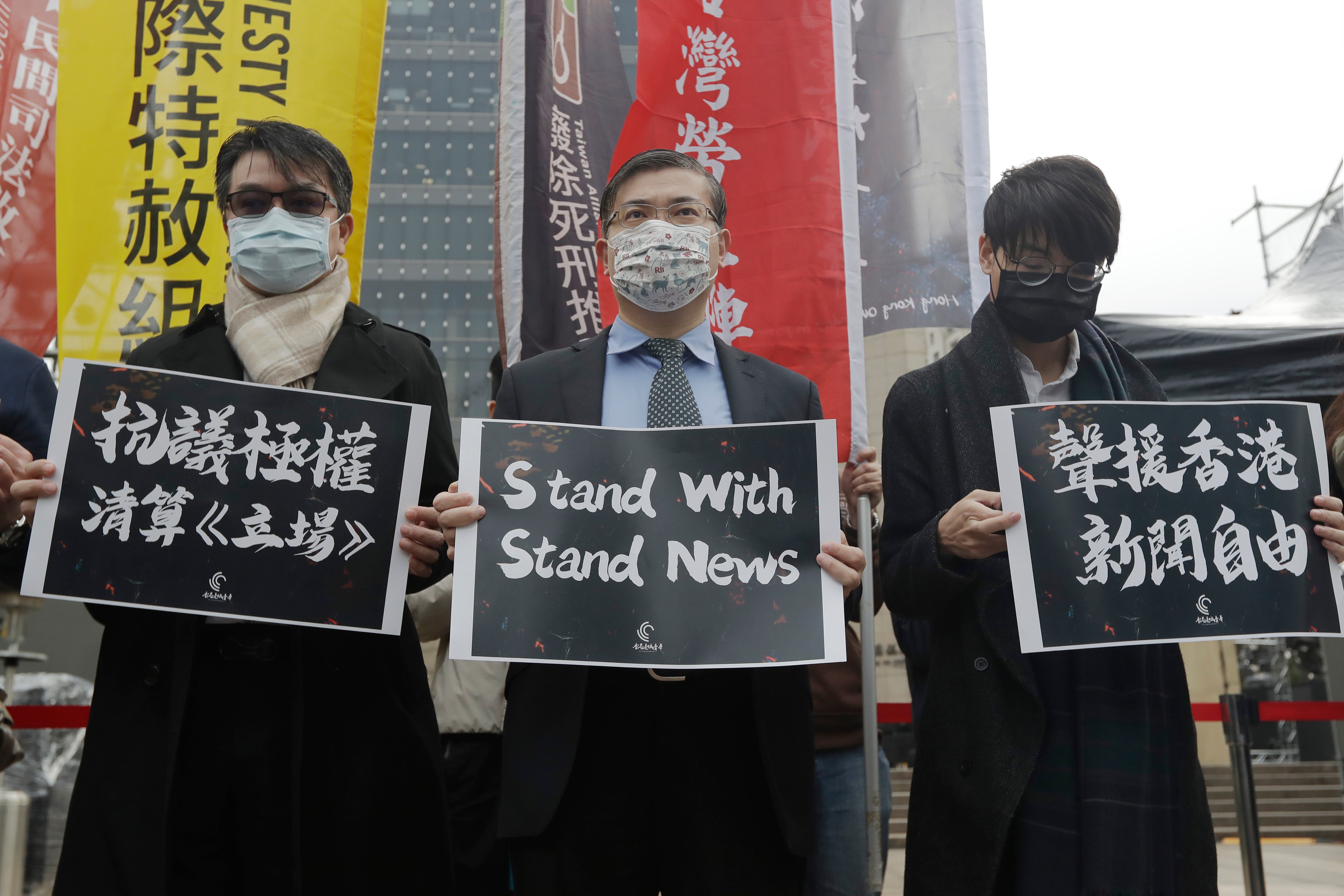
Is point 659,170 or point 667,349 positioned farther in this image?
point 659,170

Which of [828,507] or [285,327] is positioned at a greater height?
[285,327]

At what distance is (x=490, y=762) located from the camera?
3.47 metres

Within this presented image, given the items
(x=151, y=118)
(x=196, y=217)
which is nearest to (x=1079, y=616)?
(x=196, y=217)

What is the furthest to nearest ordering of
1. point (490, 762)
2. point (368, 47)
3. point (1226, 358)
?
point (1226, 358) → point (368, 47) → point (490, 762)

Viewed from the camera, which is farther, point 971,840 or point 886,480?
point 886,480

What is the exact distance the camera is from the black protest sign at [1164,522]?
2.09m

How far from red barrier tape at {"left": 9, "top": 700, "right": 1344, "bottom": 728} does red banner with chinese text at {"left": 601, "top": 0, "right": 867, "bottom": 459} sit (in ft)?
3.83

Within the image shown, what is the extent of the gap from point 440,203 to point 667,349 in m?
29.9

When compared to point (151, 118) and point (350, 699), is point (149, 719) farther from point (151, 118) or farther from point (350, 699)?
point (151, 118)

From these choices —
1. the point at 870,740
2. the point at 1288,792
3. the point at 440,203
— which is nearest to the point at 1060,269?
the point at 870,740

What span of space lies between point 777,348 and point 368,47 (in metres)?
1.93

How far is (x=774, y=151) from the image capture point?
3873mm

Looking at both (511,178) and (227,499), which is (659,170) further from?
(511,178)

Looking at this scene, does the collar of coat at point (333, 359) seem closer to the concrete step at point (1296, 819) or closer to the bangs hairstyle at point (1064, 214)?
the bangs hairstyle at point (1064, 214)
